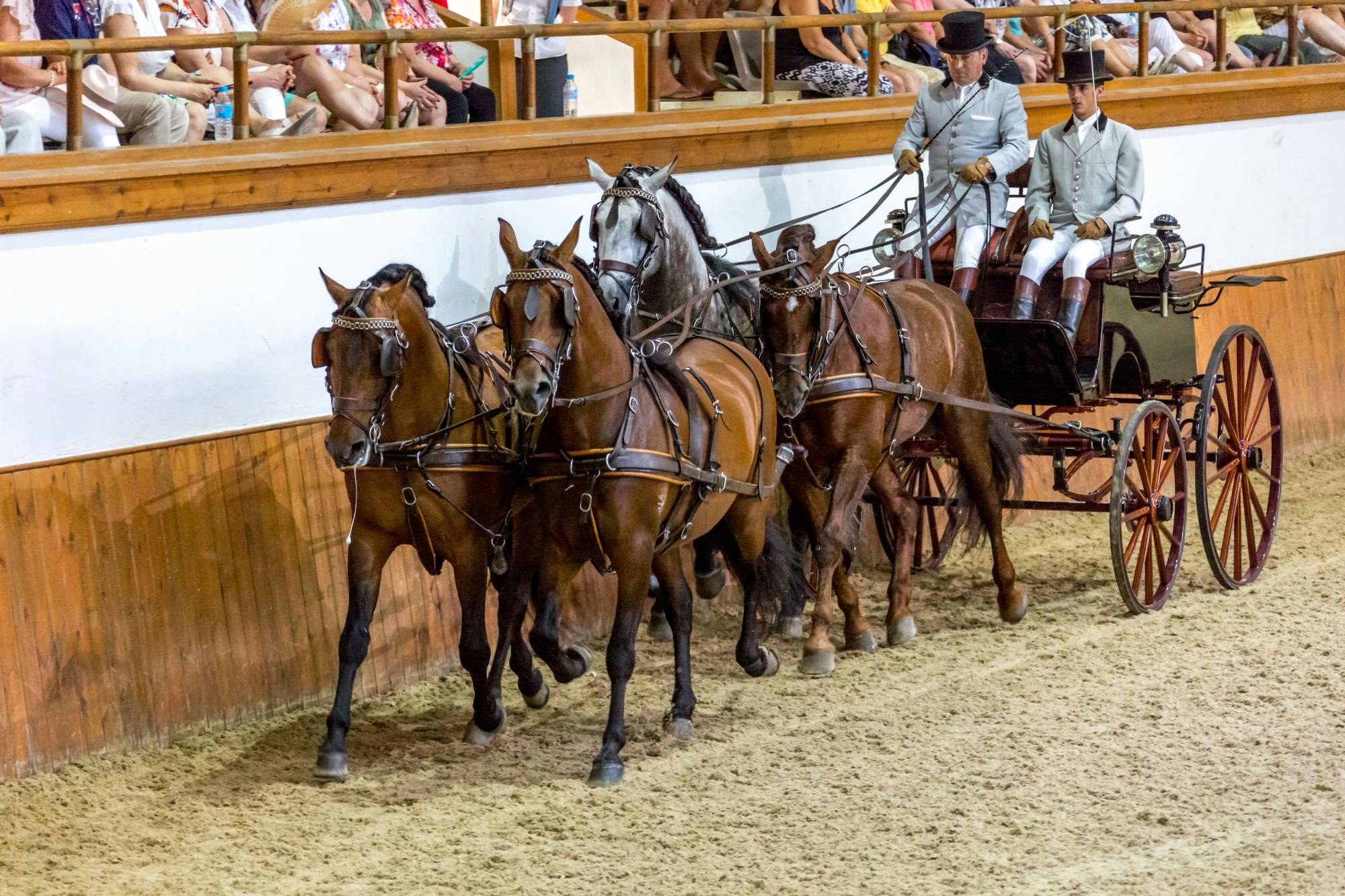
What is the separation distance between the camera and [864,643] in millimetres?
7738

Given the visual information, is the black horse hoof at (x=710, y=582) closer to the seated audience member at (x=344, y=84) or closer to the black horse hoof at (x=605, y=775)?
the black horse hoof at (x=605, y=775)

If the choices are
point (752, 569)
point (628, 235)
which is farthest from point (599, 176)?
point (752, 569)

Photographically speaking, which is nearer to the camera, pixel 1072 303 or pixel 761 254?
pixel 761 254

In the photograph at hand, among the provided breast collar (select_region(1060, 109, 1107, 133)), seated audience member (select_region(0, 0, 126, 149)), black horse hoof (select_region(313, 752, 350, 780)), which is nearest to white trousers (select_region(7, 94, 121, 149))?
seated audience member (select_region(0, 0, 126, 149))

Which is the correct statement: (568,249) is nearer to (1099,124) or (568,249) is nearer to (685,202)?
(685,202)

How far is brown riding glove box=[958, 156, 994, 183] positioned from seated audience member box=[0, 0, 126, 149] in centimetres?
376

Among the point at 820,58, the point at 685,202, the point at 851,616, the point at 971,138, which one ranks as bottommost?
the point at 851,616

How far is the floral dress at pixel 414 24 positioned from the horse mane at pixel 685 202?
1.36 meters

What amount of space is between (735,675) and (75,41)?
3.60 meters

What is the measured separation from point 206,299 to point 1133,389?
4289mm

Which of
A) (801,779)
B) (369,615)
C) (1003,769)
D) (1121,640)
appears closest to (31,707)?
(369,615)

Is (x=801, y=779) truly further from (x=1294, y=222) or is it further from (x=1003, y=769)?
(x=1294, y=222)

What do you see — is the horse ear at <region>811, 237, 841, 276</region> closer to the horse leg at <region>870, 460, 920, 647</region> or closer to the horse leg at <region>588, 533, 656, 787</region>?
the horse leg at <region>870, 460, 920, 647</region>

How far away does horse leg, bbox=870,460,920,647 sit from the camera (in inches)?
310
